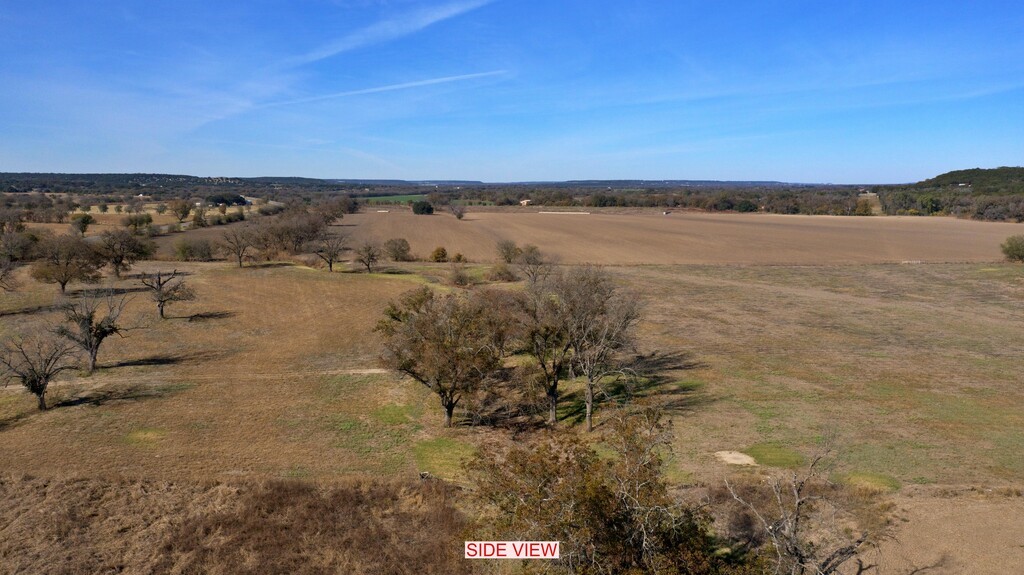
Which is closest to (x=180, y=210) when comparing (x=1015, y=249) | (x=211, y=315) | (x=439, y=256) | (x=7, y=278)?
(x=439, y=256)

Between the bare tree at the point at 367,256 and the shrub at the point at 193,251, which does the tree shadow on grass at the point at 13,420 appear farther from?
the shrub at the point at 193,251

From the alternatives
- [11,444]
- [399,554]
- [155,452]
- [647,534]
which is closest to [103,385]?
[11,444]

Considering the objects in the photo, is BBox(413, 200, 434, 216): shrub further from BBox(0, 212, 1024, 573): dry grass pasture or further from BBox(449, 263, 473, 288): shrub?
BBox(449, 263, 473, 288): shrub

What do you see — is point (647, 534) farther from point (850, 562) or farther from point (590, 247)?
point (590, 247)

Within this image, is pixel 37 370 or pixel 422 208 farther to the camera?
pixel 422 208

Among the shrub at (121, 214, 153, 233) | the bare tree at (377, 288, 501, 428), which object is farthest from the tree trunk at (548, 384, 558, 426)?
the shrub at (121, 214, 153, 233)

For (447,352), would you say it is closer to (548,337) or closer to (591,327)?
(548,337)

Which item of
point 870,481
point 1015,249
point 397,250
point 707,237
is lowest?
point 870,481
